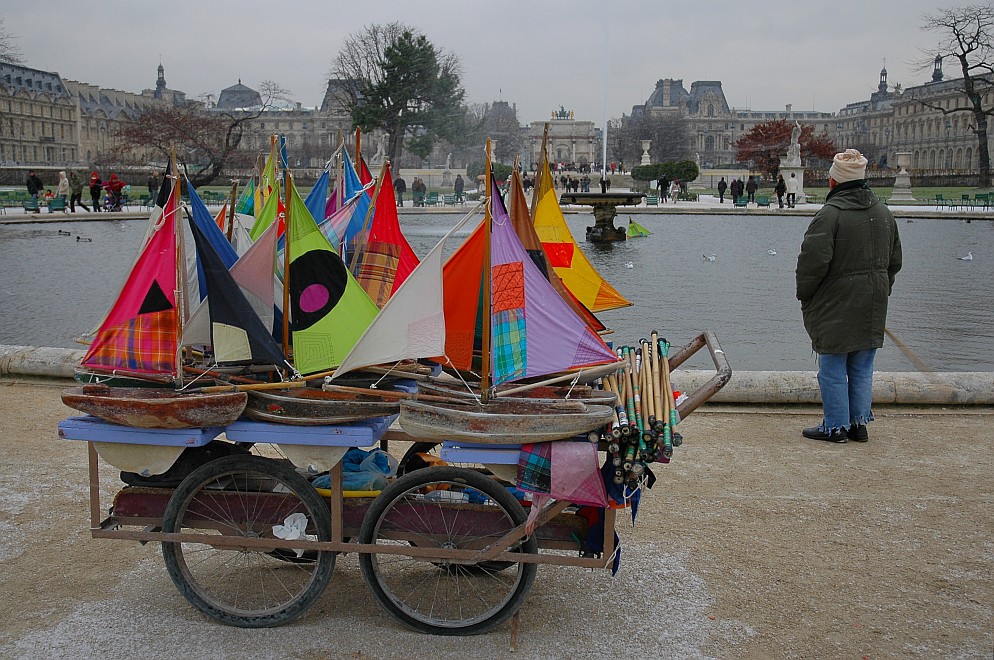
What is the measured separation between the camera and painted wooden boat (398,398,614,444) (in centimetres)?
344

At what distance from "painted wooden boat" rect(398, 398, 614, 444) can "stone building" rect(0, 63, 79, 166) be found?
103 metres

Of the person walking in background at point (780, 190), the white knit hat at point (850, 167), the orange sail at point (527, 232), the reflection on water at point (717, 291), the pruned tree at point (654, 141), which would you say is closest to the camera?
the orange sail at point (527, 232)

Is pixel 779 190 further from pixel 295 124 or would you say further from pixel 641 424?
pixel 295 124

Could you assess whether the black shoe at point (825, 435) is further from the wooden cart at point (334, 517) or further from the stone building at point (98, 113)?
the stone building at point (98, 113)

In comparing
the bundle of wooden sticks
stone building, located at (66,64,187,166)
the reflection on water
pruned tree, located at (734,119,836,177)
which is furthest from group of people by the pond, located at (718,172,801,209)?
stone building, located at (66,64,187,166)

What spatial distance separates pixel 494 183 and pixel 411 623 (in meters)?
1.76

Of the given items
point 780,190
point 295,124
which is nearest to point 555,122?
point 295,124

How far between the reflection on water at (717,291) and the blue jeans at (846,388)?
3.07 metres

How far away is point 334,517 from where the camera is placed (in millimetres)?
3639

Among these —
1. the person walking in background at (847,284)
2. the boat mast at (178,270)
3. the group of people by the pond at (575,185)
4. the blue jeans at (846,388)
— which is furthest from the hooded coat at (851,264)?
the group of people by the pond at (575,185)

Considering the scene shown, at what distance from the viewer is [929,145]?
386 feet

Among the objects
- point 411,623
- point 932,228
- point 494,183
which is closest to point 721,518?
point 411,623

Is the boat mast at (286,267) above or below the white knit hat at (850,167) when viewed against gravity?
below

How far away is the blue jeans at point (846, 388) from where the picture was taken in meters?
6.17
